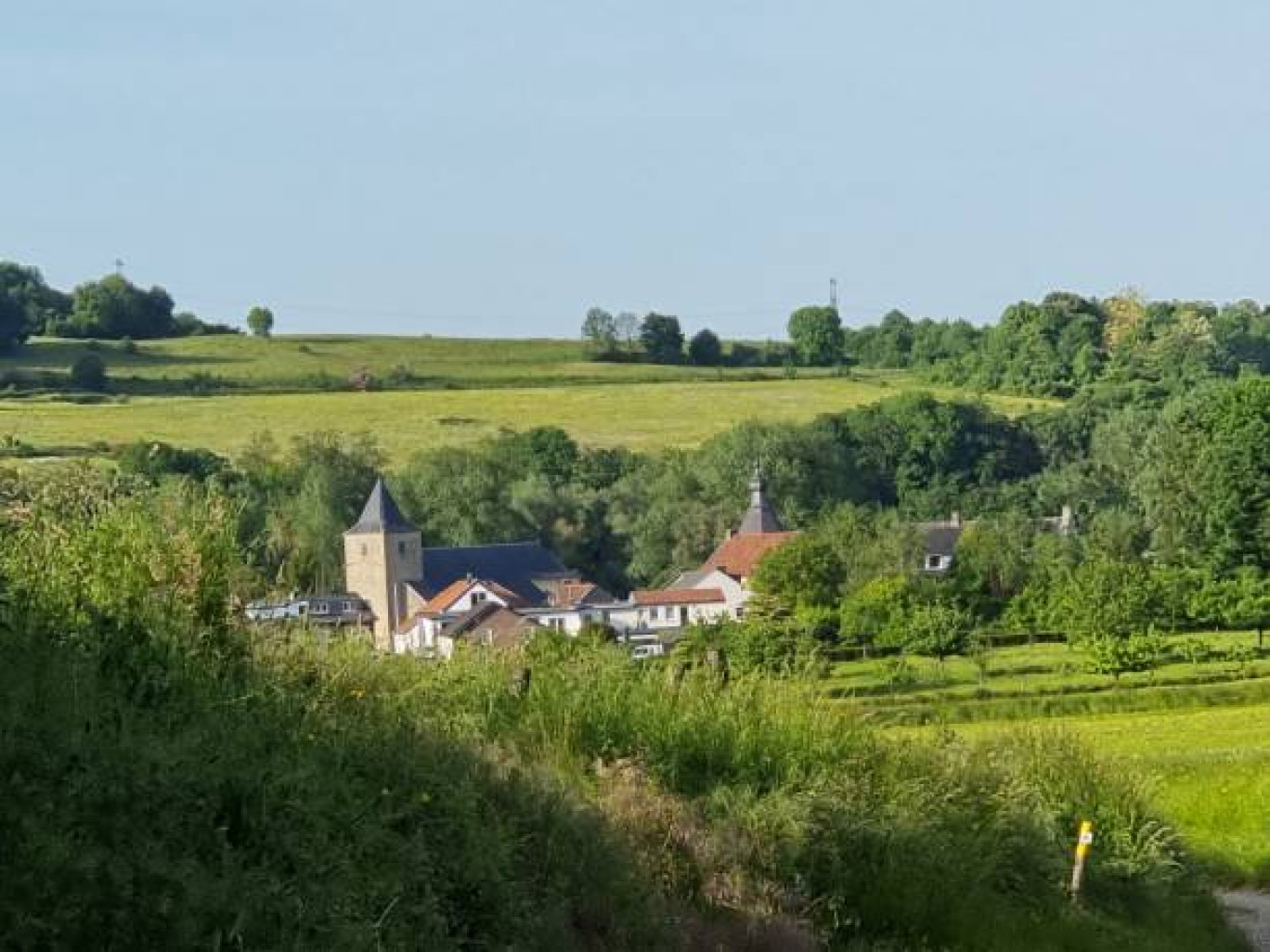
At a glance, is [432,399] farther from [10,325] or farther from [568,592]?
[568,592]

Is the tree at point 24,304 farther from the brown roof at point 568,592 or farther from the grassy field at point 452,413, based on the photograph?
the brown roof at point 568,592

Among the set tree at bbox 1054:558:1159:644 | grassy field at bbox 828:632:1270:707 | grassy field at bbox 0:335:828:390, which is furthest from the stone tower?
grassy field at bbox 0:335:828:390

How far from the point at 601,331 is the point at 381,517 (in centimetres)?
8906

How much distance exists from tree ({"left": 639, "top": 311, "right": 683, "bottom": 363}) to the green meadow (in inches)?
256

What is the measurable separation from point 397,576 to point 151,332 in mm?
91174

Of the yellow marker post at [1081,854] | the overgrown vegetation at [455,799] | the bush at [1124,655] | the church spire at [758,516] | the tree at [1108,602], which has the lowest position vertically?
the church spire at [758,516]

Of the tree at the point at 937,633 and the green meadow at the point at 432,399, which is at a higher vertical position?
the green meadow at the point at 432,399

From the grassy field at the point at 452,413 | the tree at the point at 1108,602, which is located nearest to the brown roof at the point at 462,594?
the tree at the point at 1108,602

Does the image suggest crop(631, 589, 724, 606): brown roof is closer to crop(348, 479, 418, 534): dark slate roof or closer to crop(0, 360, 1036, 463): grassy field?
crop(348, 479, 418, 534): dark slate roof

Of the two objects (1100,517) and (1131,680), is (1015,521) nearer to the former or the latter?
(1100,517)

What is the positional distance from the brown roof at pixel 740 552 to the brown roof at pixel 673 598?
3162 millimetres

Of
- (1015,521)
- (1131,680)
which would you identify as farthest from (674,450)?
(1131,680)

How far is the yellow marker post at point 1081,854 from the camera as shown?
16.3 metres

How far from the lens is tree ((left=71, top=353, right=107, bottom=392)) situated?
15550cm
